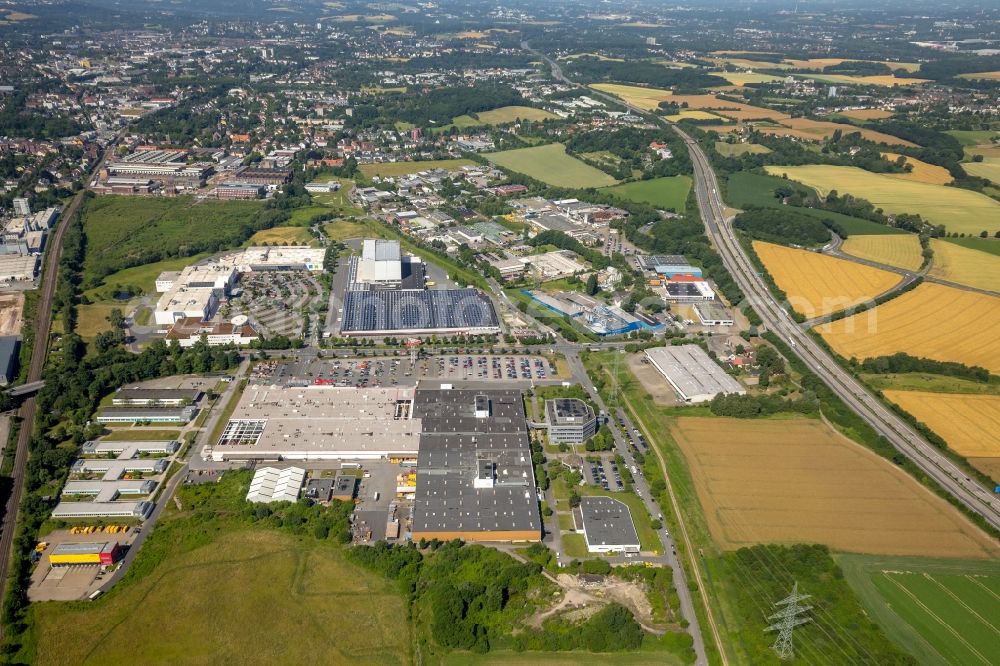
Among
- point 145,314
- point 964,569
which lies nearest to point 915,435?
point 964,569

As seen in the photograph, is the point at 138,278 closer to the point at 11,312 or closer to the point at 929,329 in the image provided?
the point at 11,312

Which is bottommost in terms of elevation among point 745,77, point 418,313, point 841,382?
point 418,313

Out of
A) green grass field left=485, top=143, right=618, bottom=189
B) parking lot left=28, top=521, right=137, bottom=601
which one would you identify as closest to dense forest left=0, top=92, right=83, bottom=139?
green grass field left=485, top=143, right=618, bottom=189

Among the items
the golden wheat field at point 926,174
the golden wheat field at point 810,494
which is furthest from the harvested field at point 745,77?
the golden wheat field at point 810,494

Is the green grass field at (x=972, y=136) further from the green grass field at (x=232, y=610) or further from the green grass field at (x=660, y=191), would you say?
the green grass field at (x=232, y=610)

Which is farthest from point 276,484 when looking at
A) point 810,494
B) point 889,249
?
point 889,249

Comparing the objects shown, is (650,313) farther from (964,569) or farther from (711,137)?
(711,137)
